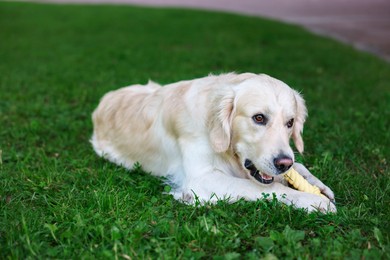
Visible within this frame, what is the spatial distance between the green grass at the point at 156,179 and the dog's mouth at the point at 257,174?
0.70ft

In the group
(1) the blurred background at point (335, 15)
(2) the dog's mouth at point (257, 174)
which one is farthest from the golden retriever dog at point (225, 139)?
(1) the blurred background at point (335, 15)

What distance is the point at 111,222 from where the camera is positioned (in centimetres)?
338

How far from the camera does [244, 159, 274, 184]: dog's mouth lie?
375cm

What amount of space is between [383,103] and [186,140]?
356 cm

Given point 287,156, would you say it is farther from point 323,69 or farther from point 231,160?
point 323,69

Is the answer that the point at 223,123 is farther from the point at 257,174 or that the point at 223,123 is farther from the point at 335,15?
the point at 335,15

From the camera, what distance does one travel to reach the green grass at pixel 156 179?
310 centimetres

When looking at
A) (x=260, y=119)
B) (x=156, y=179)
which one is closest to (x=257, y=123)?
(x=260, y=119)

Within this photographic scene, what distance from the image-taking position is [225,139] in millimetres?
3811

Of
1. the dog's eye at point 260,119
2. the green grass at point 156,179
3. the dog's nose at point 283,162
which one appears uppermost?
the dog's eye at point 260,119

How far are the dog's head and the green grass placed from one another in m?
0.32

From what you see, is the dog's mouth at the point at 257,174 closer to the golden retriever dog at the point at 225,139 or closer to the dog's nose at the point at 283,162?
the golden retriever dog at the point at 225,139

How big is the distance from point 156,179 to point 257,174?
1005 mm

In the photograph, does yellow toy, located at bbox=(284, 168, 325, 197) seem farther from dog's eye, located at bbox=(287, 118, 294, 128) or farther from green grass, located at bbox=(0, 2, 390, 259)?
dog's eye, located at bbox=(287, 118, 294, 128)
